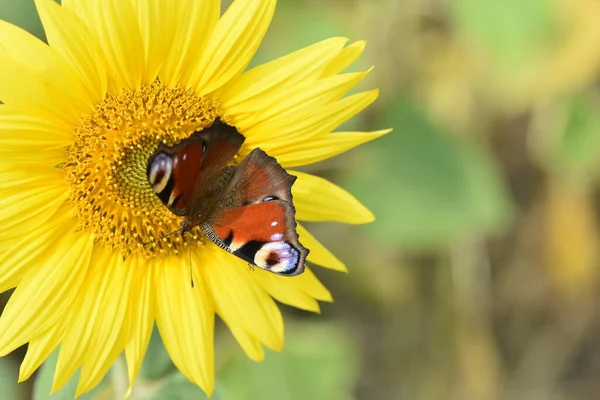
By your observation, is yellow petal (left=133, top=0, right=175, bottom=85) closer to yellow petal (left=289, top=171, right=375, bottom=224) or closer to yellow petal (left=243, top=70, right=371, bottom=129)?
yellow petal (left=243, top=70, right=371, bottom=129)

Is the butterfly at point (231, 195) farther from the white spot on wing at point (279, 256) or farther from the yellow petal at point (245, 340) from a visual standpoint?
the yellow petal at point (245, 340)

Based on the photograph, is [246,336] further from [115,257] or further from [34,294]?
[34,294]

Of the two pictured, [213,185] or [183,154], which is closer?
[183,154]

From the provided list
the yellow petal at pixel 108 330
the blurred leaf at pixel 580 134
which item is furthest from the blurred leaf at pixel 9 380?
the blurred leaf at pixel 580 134

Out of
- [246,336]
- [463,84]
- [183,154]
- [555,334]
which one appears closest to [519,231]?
[555,334]

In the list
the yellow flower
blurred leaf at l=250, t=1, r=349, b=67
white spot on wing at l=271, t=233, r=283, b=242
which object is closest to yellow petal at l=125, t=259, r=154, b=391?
the yellow flower

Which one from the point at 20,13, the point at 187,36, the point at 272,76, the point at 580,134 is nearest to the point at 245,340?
the point at 272,76

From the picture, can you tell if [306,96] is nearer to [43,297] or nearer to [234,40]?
[234,40]
